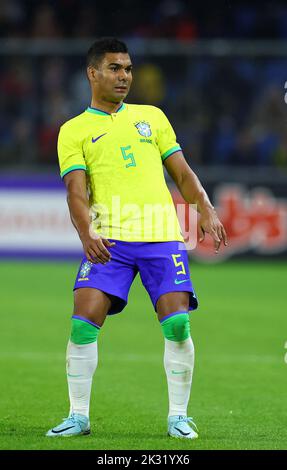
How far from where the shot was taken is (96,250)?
617cm

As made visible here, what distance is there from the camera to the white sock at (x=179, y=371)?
21.0ft

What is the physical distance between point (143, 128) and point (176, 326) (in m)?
1.20

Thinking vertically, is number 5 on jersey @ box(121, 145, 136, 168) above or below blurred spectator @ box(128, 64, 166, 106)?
above

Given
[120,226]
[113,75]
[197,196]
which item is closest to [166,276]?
[120,226]

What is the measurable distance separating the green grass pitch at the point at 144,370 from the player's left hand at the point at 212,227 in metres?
1.15

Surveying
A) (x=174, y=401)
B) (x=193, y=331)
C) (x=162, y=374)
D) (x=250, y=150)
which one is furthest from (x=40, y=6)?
(x=174, y=401)

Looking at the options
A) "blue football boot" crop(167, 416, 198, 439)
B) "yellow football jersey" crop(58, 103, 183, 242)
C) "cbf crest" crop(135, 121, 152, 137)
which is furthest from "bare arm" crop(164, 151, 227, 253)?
"blue football boot" crop(167, 416, 198, 439)

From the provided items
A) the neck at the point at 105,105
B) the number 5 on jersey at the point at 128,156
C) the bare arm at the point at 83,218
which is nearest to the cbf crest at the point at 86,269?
the bare arm at the point at 83,218

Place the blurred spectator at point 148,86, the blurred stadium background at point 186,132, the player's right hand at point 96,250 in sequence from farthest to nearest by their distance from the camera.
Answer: the blurred spectator at point 148,86, the blurred stadium background at point 186,132, the player's right hand at point 96,250

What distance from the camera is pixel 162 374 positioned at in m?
9.03

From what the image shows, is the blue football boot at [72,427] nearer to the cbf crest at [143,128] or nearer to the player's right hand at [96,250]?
the player's right hand at [96,250]

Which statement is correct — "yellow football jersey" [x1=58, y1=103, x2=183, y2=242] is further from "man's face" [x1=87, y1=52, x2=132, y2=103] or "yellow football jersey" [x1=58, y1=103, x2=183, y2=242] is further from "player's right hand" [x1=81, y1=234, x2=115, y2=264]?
"player's right hand" [x1=81, y1=234, x2=115, y2=264]

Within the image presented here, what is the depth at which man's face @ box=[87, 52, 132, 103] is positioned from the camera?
6.44m
